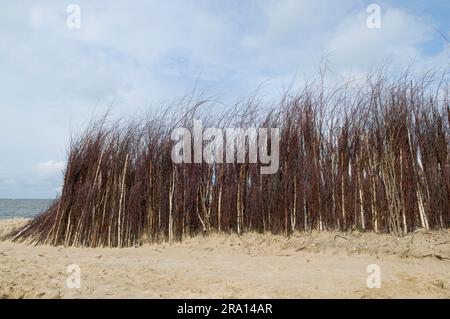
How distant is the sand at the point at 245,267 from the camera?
11.4 feet

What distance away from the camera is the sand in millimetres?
3461

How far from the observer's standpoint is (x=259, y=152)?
6.24 m

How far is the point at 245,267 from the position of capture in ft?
15.2

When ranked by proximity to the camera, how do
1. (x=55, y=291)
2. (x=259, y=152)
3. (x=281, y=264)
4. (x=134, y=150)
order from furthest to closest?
1. (x=134, y=150)
2. (x=259, y=152)
3. (x=281, y=264)
4. (x=55, y=291)

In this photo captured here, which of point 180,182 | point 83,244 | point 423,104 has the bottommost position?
point 83,244

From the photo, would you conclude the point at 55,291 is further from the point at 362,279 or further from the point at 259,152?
the point at 259,152

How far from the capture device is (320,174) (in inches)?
232

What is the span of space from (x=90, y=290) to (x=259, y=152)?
3.53m
